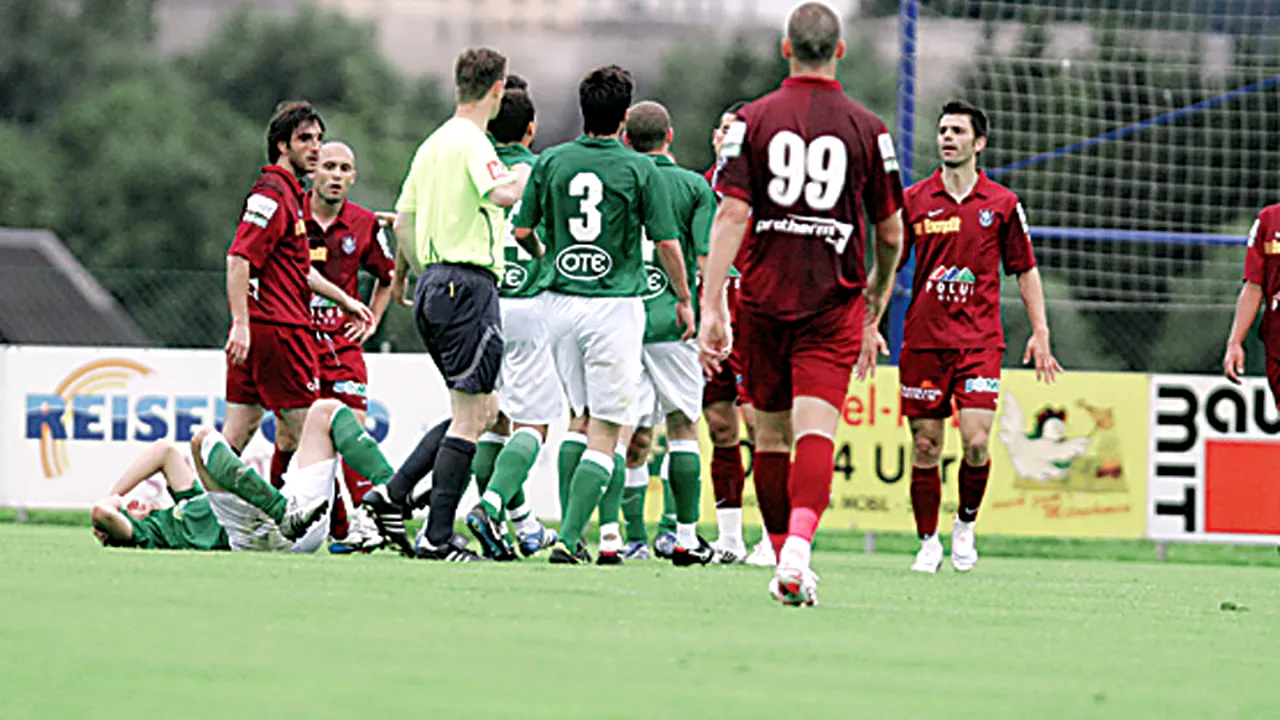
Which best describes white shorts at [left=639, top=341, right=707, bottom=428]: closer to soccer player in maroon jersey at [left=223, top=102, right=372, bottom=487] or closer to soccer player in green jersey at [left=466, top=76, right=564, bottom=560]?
soccer player in green jersey at [left=466, top=76, right=564, bottom=560]

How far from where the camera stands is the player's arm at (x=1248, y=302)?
11977 mm

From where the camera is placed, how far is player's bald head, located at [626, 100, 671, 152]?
415 inches

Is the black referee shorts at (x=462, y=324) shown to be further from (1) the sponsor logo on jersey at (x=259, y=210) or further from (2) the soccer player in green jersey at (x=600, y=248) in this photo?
(1) the sponsor logo on jersey at (x=259, y=210)

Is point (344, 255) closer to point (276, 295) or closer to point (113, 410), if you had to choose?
point (276, 295)

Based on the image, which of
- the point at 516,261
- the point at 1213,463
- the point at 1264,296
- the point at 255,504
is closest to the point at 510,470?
the point at 255,504

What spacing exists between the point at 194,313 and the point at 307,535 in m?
8.53

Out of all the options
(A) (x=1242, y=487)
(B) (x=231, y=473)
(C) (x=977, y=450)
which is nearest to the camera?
Result: (B) (x=231, y=473)

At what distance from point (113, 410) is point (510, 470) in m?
6.16

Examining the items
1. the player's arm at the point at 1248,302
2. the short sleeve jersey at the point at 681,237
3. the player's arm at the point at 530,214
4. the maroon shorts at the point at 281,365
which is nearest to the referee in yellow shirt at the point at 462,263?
the player's arm at the point at 530,214

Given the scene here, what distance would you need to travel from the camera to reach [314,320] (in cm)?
1103

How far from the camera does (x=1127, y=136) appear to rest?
111 ft

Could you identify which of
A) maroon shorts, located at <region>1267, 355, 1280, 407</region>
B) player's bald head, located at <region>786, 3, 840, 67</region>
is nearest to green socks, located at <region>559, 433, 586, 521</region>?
player's bald head, located at <region>786, 3, 840, 67</region>

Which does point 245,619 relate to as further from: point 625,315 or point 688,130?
point 688,130

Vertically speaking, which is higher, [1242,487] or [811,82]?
[811,82]
